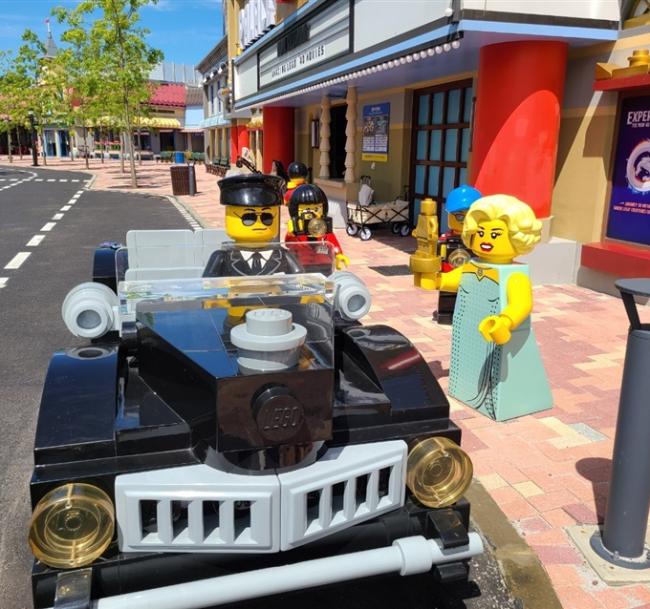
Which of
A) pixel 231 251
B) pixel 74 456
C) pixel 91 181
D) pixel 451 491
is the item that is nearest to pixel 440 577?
pixel 451 491

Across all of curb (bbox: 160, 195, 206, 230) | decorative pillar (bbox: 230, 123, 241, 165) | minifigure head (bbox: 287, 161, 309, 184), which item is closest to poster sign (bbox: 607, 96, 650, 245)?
minifigure head (bbox: 287, 161, 309, 184)

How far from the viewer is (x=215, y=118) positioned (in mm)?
36812

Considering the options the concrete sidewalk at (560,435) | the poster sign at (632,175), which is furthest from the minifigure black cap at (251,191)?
the poster sign at (632,175)

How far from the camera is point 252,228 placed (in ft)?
12.0

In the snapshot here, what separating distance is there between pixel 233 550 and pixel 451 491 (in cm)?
82

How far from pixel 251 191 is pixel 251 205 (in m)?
0.09

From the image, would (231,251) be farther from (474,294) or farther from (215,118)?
(215,118)

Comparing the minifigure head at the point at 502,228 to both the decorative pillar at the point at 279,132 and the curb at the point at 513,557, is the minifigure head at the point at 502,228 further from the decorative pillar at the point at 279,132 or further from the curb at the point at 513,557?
the decorative pillar at the point at 279,132

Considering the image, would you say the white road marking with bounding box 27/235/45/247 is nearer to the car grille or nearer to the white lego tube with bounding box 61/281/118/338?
the white lego tube with bounding box 61/281/118/338

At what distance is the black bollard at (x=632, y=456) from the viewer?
243 cm

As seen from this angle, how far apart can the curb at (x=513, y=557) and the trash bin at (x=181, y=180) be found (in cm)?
1955

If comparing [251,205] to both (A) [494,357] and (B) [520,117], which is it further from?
(B) [520,117]

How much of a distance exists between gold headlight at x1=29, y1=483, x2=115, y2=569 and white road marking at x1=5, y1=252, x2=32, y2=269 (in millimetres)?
8072

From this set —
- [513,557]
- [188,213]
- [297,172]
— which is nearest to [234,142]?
[188,213]
